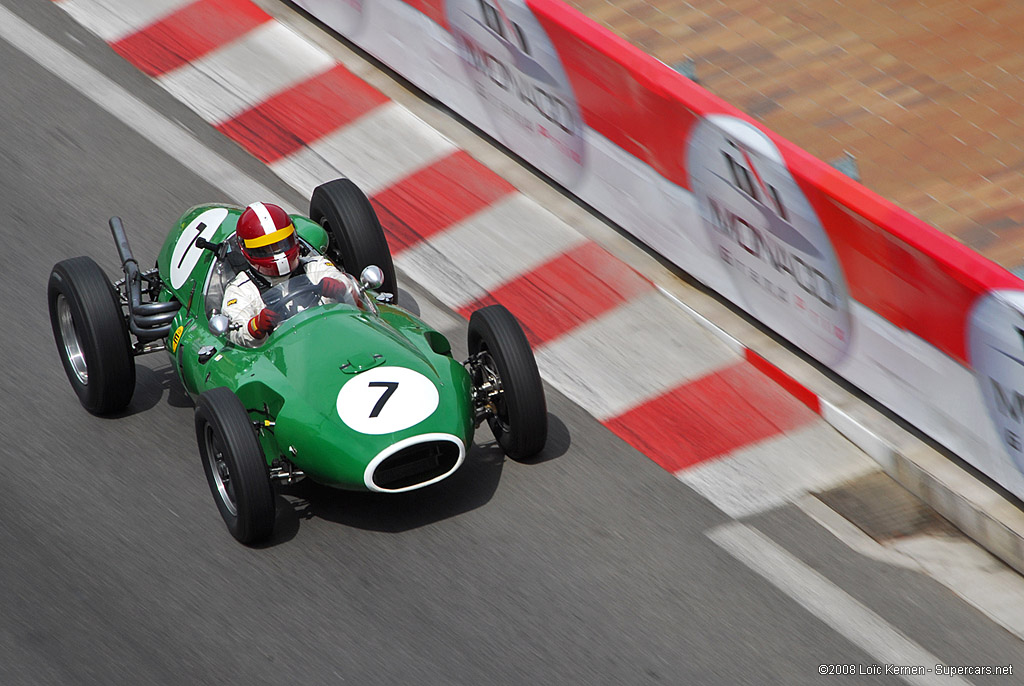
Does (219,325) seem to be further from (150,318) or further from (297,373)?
(150,318)

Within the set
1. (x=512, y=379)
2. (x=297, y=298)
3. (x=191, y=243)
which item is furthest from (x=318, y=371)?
(x=191, y=243)

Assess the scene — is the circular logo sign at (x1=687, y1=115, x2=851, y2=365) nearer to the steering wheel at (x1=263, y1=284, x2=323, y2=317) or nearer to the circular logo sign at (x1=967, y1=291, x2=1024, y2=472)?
the circular logo sign at (x1=967, y1=291, x2=1024, y2=472)

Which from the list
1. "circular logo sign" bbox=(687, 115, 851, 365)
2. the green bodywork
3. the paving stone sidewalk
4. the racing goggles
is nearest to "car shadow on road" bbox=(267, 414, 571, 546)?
the green bodywork

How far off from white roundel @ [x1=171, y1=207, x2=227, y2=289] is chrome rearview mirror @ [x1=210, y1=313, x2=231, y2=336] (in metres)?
0.65

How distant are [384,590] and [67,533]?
1588 mm

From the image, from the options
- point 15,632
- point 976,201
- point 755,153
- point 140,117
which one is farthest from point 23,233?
point 976,201

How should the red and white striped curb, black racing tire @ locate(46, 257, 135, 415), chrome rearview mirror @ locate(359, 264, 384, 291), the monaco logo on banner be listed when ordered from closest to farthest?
black racing tire @ locate(46, 257, 135, 415) < chrome rearview mirror @ locate(359, 264, 384, 291) < the red and white striped curb < the monaco logo on banner

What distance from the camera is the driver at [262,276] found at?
21.0 feet

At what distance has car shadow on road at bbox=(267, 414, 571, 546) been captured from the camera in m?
6.31

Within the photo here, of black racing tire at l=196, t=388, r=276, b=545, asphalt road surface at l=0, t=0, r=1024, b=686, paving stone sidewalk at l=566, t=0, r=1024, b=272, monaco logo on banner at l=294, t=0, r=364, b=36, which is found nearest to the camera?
asphalt road surface at l=0, t=0, r=1024, b=686

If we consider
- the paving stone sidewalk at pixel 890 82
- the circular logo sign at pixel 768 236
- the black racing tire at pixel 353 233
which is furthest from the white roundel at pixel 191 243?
the paving stone sidewalk at pixel 890 82

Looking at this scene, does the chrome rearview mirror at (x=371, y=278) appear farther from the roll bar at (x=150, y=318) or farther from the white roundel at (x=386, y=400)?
the roll bar at (x=150, y=318)

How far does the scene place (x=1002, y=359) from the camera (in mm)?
6016

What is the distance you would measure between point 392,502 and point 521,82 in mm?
3417
